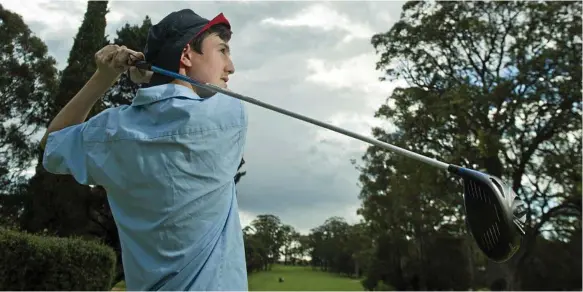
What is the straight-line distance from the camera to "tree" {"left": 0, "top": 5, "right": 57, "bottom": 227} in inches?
818

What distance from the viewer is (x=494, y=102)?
2012 centimetres

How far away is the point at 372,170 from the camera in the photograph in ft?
98.6

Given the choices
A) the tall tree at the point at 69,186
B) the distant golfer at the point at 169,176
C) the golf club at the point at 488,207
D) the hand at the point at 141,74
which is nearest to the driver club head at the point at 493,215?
the golf club at the point at 488,207

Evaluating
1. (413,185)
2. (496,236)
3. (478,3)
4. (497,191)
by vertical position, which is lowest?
(496,236)

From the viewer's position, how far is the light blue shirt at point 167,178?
134 centimetres

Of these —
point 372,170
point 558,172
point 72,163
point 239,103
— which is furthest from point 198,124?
point 372,170

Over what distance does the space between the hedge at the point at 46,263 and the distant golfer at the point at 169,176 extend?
10.4m

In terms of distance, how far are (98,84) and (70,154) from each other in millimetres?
269

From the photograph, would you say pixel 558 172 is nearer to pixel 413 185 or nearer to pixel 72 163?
pixel 413 185

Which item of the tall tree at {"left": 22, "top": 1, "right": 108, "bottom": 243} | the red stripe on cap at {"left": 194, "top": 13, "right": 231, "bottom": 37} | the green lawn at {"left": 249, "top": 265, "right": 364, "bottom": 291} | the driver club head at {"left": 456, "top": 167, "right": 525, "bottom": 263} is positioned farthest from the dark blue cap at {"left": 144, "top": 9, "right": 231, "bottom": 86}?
the green lawn at {"left": 249, "top": 265, "right": 364, "bottom": 291}

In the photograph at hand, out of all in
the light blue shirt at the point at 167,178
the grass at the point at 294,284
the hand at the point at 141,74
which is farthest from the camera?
the grass at the point at 294,284

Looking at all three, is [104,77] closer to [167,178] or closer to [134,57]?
[134,57]

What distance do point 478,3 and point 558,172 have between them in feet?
23.2

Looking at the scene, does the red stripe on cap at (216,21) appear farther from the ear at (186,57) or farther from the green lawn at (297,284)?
the green lawn at (297,284)
